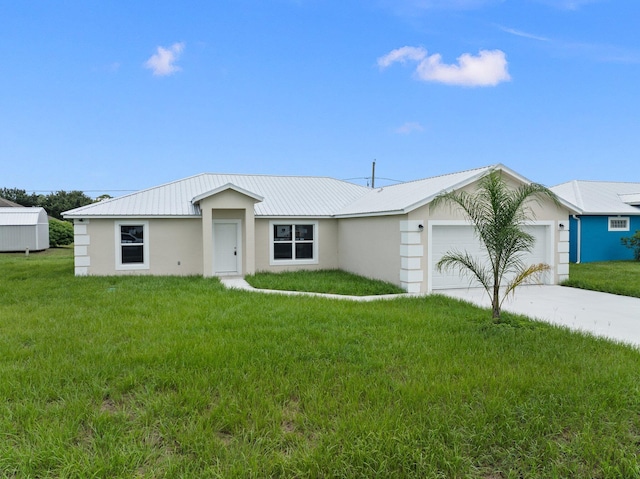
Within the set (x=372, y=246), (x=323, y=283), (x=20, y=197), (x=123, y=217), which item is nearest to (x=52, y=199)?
(x=20, y=197)

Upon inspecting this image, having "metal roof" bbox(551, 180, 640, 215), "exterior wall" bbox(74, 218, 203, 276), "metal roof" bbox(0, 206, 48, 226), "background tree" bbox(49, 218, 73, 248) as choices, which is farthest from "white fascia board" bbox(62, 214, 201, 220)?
"background tree" bbox(49, 218, 73, 248)

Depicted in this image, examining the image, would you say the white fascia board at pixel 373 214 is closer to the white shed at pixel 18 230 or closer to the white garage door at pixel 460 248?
the white garage door at pixel 460 248

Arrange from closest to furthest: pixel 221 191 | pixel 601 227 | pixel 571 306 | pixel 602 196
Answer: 1. pixel 571 306
2. pixel 221 191
3. pixel 601 227
4. pixel 602 196

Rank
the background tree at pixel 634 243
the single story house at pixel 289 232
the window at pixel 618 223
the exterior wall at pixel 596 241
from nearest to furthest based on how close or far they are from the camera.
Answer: the single story house at pixel 289 232 < the background tree at pixel 634 243 < the exterior wall at pixel 596 241 < the window at pixel 618 223

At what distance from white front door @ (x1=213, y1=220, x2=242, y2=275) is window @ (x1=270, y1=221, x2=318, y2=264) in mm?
1479

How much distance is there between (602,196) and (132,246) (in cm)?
2654

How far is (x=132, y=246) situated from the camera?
15609 millimetres

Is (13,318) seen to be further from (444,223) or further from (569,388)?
(444,223)

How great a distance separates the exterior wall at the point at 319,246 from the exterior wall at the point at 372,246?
0.31 meters

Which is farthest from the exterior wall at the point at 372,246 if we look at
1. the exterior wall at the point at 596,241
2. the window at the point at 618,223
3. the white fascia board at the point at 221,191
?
the window at the point at 618,223

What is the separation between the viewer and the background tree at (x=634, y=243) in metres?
21.8

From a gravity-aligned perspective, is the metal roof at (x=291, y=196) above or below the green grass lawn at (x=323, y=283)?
above

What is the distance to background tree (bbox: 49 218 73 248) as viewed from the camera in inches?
1388

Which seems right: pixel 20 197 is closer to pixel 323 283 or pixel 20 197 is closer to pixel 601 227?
pixel 323 283
